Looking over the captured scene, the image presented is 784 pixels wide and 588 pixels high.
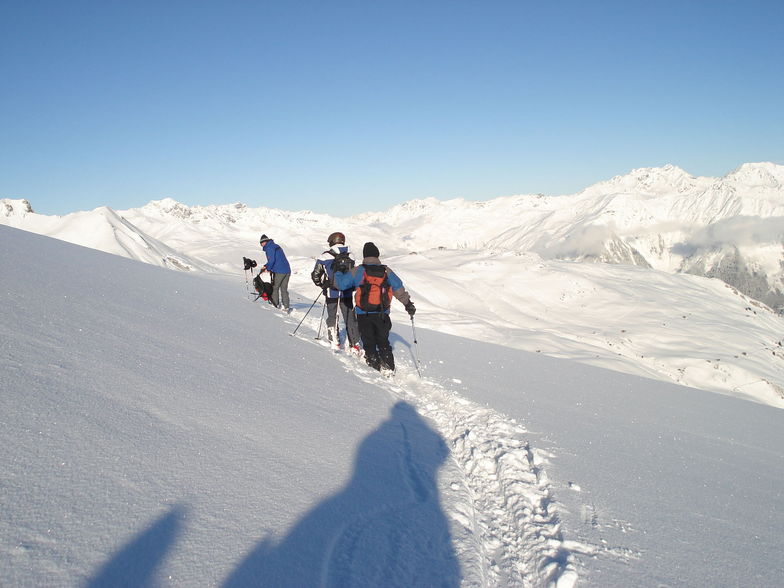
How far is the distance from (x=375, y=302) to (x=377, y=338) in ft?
2.14

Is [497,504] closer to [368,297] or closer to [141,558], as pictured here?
[141,558]

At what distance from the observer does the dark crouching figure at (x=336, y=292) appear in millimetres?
8391

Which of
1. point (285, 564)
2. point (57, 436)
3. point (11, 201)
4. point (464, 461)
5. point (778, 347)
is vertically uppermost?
point (11, 201)

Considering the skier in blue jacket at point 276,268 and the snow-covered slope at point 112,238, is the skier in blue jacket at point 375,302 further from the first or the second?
the snow-covered slope at point 112,238

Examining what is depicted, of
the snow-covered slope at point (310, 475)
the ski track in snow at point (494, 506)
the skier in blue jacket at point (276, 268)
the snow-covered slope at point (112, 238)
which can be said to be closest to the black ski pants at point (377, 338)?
the snow-covered slope at point (310, 475)

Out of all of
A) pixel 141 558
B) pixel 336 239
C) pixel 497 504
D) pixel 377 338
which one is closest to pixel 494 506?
pixel 497 504

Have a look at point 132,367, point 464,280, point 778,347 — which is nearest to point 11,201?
point 464,280

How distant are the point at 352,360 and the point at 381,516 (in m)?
4.81

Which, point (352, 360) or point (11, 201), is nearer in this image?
point (352, 360)

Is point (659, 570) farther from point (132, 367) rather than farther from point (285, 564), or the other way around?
point (132, 367)

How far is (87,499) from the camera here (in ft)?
7.32

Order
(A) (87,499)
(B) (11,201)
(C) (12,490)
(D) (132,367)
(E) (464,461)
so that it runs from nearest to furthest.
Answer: (C) (12,490)
(A) (87,499)
(D) (132,367)
(E) (464,461)
(B) (11,201)

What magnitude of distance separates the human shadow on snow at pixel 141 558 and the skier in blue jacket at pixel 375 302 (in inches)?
207

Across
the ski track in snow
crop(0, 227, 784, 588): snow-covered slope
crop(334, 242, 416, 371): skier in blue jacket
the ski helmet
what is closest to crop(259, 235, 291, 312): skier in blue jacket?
the ski helmet
